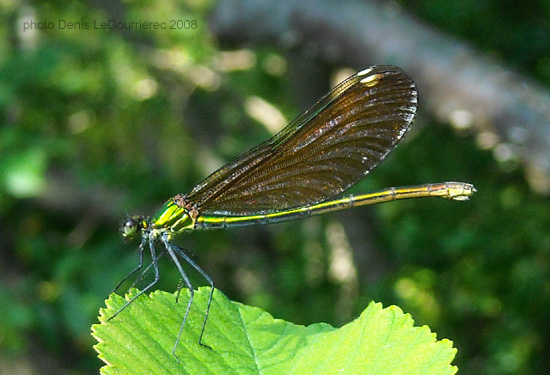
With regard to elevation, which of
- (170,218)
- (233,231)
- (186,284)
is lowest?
(186,284)

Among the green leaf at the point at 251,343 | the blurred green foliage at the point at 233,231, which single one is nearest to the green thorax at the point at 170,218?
the green leaf at the point at 251,343

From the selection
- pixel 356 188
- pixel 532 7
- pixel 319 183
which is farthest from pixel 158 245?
pixel 532 7

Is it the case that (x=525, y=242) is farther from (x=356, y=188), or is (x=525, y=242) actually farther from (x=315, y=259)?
(x=315, y=259)

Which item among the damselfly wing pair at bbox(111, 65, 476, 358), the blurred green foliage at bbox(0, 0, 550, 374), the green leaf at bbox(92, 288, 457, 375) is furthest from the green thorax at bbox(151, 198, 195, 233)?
the blurred green foliage at bbox(0, 0, 550, 374)

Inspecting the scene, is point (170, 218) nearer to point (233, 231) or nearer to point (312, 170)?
point (312, 170)

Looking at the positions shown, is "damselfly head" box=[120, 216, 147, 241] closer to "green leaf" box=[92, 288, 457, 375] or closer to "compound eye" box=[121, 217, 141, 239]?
"compound eye" box=[121, 217, 141, 239]

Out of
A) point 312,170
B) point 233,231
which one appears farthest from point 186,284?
point 233,231

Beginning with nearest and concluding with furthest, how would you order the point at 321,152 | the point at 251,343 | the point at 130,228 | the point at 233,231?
the point at 251,343 → the point at 130,228 → the point at 321,152 → the point at 233,231
